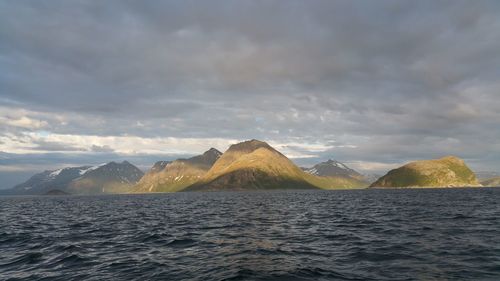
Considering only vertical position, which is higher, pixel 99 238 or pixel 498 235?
pixel 498 235

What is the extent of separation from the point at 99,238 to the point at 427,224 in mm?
40144

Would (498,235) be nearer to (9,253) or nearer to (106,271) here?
(106,271)

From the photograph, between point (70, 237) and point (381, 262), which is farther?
point (70, 237)

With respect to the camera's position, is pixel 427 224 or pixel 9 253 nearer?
pixel 9 253

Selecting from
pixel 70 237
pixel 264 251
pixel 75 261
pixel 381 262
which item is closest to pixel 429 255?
pixel 381 262

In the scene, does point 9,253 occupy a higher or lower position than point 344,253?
lower

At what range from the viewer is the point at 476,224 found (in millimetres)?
46469

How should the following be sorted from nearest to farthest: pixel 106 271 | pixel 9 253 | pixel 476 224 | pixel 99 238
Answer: pixel 106 271 < pixel 9 253 < pixel 99 238 < pixel 476 224

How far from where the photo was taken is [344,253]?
98.1 ft

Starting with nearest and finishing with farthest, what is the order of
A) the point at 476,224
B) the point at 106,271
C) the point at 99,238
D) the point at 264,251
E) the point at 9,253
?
1. the point at 106,271
2. the point at 264,251
3. the point at 9,253
4. the point at 99,238
5. the point at 476,224

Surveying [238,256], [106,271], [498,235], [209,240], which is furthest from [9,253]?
[498,235]

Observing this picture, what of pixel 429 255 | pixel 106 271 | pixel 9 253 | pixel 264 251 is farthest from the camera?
pixel 9 253

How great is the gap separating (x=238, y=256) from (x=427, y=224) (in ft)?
97.4

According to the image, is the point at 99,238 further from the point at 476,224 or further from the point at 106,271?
the point at 476,224
